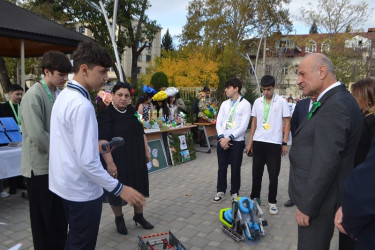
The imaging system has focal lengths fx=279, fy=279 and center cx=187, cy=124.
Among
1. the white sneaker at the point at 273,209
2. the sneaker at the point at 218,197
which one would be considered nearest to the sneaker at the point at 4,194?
the sneaker at the point at 218,197

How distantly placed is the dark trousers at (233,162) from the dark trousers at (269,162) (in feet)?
0.96

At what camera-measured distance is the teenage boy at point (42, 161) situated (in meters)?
2.44

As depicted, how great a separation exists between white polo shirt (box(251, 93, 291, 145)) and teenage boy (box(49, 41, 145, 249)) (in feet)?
9.87

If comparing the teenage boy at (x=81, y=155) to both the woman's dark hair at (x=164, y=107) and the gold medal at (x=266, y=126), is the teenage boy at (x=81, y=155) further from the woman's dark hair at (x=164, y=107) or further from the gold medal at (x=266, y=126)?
the woman's dark hair at (x=164, y=107)

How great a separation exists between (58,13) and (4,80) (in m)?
9.44

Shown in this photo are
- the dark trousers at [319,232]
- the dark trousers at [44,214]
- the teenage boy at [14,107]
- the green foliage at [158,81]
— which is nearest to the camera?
the dark trousers at [319,232]

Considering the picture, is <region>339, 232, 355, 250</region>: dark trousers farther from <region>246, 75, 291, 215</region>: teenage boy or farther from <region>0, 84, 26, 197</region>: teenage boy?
<region>0, 84, 26, 197</region>: teenage boy

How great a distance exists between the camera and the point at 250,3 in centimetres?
2753

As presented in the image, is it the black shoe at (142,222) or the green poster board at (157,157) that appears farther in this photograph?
the green poster board at (157,157)

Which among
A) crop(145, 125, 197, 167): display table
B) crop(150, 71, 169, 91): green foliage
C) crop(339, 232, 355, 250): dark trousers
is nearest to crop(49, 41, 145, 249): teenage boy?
crop(339, 232, 355, 250): dark trousers

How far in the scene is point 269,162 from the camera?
A: 444 cm

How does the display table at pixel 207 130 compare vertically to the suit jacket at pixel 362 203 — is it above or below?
below

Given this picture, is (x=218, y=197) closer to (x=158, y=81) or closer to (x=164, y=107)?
(x=164, y=107)

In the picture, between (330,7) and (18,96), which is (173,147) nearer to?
(18,96)
